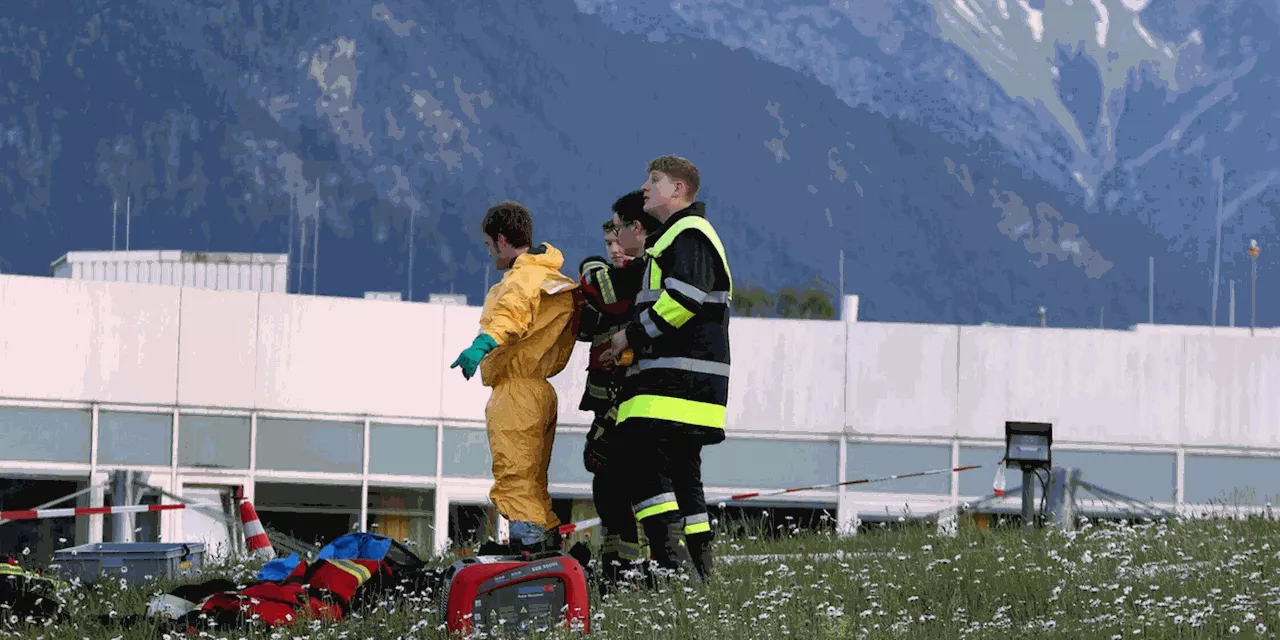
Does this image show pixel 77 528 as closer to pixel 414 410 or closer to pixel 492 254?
pixel 414 410

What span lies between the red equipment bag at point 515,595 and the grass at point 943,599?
0.11 metres

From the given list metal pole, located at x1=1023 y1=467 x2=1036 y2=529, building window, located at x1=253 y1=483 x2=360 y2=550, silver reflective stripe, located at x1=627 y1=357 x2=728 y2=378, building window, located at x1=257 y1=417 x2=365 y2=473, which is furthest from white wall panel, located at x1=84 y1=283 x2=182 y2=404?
silver reflective stripe, located at x1=627 y1=357 x2=728 y2=378

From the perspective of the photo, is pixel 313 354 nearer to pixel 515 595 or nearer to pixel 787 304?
pixel 515 595

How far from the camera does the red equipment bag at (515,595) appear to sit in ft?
22.8

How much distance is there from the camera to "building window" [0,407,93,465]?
3148cm

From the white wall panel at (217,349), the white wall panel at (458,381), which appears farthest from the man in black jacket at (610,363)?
the white wall panel at (458,381)

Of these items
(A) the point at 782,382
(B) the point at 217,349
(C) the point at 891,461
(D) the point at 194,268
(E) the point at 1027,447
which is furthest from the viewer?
(D) the point at 194,268

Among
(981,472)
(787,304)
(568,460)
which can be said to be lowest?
(981,472)

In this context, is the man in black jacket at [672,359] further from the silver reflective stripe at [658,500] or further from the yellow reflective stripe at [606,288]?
the yellow reflective stripe at [606,288]

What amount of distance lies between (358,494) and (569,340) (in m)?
26.3

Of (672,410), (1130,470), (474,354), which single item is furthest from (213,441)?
(474,354)

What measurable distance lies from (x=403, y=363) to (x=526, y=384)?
26.1m

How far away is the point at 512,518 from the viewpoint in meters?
8.27

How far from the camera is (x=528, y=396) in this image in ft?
27.1
